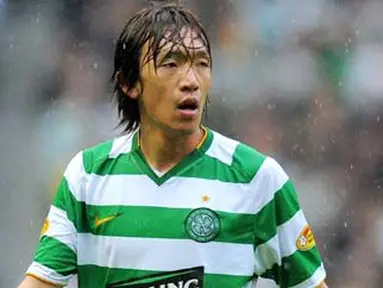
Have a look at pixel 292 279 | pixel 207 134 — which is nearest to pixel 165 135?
pixel 207 134

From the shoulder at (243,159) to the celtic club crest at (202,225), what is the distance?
0.47ft

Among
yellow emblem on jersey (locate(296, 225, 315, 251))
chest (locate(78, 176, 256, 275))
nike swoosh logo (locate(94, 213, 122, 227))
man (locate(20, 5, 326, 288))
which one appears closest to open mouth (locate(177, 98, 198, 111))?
man (locate(20, 5, 326, 288))

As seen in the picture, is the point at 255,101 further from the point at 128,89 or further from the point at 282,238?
the point at 282,238

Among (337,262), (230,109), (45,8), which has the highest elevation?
(45,8)

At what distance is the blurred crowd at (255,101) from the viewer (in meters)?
7.37

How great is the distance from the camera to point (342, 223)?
737 cm

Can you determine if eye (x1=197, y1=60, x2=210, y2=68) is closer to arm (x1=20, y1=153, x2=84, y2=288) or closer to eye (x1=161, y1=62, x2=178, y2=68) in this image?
eye (x1=161, y1=62, x2=178, y2=68)

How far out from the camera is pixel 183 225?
3.55 m

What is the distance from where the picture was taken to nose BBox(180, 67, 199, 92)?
3500 mm

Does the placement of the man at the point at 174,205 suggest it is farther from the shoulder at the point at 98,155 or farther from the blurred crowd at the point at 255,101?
the blurred crowd at the point at 255,101

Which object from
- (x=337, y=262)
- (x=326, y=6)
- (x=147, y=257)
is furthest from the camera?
(x=326, y=6)

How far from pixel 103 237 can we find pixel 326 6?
174 inches

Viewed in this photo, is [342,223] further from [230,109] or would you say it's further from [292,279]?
[292,279]

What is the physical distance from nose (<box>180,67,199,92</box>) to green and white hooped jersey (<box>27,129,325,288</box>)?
0.69 ft
